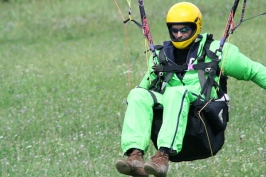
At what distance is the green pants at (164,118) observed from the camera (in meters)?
6.30

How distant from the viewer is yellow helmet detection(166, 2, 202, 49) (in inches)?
280

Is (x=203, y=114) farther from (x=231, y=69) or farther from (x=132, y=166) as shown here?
(x=132, y=166)

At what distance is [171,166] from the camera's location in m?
8.40

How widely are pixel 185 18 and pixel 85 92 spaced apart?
659cm

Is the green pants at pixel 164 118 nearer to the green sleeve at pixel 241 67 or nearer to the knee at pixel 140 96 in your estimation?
the knee at pixel 140 96

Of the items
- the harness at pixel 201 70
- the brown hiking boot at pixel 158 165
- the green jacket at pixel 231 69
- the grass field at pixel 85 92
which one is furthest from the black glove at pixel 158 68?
the grass field at pixel 85 92

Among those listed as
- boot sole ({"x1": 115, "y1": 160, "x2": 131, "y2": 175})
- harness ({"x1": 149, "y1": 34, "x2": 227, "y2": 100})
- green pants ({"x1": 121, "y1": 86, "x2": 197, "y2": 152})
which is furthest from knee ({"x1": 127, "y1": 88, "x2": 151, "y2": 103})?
boot sole ({"x1": 115, "y1": 160, "x2": 131, "y2": 175})

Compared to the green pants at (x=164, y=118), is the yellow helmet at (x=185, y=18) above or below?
above

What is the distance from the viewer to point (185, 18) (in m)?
7.11

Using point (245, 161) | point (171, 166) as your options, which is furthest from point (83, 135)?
point (245, 161)

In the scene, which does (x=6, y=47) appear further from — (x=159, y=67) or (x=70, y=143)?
(x=159, y=67)

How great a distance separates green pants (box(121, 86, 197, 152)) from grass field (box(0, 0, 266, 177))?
160cm

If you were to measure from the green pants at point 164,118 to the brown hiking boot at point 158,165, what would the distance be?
0.11 metres

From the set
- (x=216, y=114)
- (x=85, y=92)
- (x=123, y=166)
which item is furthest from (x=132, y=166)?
(x=85, y=92)
